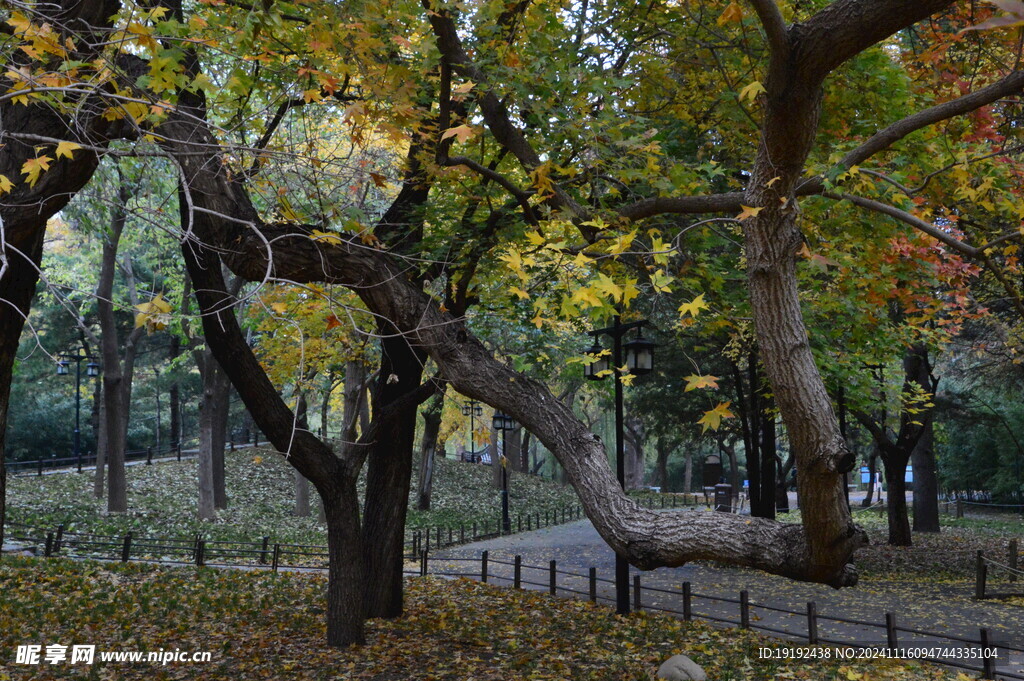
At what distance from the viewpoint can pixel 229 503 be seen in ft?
91.7

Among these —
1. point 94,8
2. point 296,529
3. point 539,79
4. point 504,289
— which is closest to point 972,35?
point 539,79

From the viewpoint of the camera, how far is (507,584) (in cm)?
1702

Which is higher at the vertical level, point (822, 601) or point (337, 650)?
point (337, 650)

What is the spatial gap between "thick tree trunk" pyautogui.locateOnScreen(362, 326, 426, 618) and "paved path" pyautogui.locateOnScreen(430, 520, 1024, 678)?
377 centimetres

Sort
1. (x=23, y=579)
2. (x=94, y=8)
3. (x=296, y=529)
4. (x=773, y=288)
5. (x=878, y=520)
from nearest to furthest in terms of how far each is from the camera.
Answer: (x=773, y=288)
(x=94, y=8)
(x=23, y=579)
(x=296, y=529)
(x=878, y=520)

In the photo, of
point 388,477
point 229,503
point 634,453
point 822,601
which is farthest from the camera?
point 634,453

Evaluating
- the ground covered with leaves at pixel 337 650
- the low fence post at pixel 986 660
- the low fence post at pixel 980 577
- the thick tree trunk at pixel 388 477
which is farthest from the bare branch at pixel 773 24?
the low fence post at pixel 980 577

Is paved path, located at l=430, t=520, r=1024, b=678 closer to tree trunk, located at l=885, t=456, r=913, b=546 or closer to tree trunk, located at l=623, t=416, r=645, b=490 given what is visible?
tree trunk, located at l=885, t=456, r=913, b=546

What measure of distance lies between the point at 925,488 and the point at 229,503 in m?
24.1

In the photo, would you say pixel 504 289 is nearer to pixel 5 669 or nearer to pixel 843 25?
pixel 843 25

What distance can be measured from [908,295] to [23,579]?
15.1 metres

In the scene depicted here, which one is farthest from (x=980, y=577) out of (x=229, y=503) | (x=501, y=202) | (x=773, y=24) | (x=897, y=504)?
(x=229, y=503)

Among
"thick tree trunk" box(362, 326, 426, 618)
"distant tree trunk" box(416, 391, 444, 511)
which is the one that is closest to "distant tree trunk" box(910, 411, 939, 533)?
"distant tree trunk" box(416, 391, 444, 511)

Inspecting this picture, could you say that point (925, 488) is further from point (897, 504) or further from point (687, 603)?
point (687, 603)
